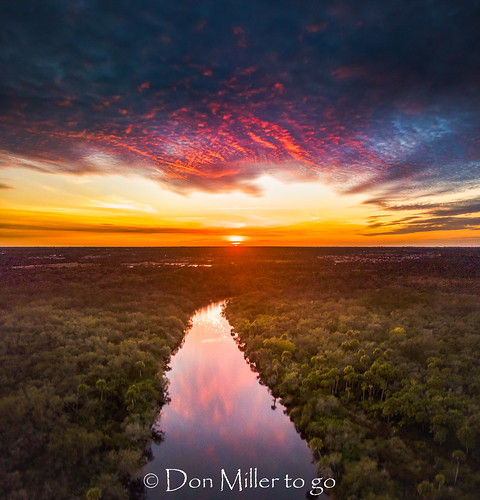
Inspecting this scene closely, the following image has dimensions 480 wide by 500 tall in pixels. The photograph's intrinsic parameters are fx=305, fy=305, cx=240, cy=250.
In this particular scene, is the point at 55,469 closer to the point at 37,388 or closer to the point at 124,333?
the point at 37,388

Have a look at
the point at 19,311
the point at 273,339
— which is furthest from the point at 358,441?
the point at 19,311

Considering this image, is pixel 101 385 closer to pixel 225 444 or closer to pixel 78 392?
pixel 78 392

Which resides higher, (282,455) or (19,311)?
(19,311)

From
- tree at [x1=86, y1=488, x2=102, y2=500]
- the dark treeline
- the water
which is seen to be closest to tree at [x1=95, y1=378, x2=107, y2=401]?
the water

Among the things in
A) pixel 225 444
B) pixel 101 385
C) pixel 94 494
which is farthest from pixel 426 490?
pixel 101 385

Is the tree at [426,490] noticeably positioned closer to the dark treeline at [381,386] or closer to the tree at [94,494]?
the dark treeline at [381,386]
